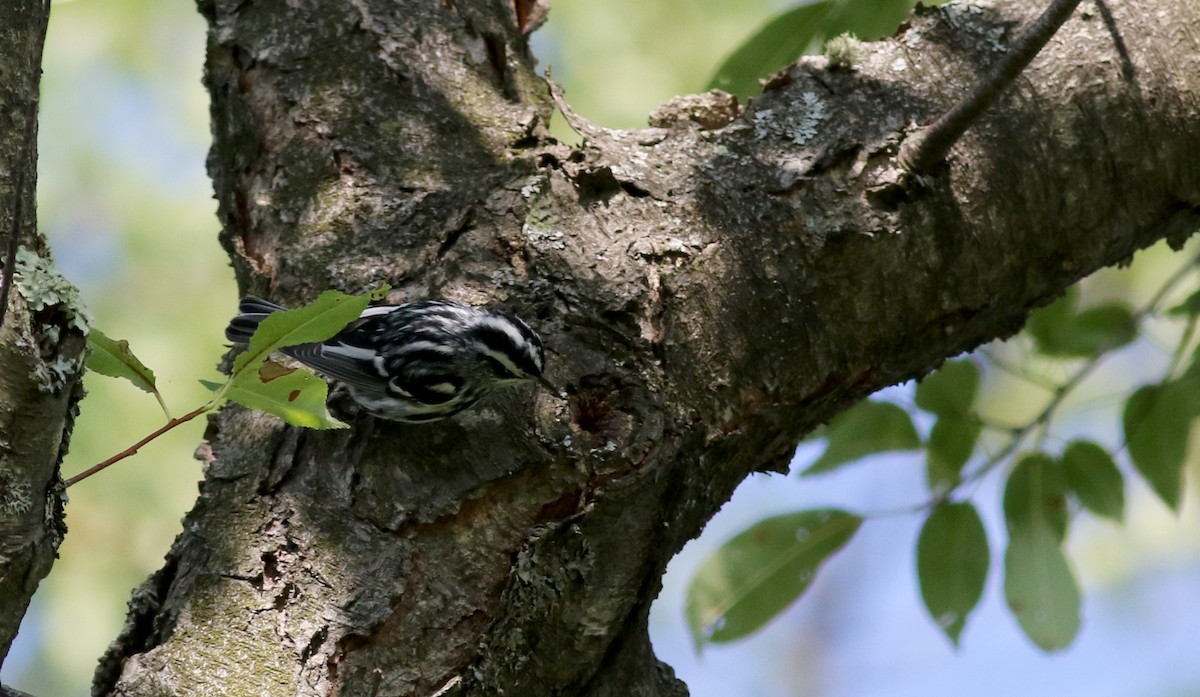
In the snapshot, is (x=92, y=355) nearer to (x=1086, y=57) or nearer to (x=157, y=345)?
(x=1086, y=57)

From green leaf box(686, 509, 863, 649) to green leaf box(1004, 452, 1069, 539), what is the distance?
0.41 meters

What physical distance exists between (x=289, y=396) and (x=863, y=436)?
1.85m

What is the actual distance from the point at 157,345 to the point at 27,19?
3307 mm

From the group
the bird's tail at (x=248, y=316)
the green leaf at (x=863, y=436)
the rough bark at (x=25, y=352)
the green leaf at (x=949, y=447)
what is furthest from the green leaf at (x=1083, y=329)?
the rough bark at (x=25, y=352)

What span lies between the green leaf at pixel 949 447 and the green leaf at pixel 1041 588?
23 centimetres

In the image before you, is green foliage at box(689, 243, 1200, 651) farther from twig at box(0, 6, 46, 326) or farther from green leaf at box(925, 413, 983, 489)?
twig at box(0, 6, 46, 326)

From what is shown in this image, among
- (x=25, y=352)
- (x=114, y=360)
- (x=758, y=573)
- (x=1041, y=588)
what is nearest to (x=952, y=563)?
(x=1041, y=588)

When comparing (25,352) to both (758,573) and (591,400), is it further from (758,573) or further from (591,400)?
(758,573)

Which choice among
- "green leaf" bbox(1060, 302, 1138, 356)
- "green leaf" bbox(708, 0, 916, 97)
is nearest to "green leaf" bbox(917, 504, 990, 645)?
"green leaf" bbox(1060, 302, 1138, 356)

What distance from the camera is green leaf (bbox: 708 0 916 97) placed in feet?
9.86

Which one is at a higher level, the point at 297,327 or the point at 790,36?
the point at 790,36

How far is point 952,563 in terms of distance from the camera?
302 cm

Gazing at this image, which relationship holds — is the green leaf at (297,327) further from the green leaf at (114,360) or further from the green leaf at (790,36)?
the green leaf at (790,36)

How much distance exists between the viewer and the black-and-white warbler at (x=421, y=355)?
2.27 m
